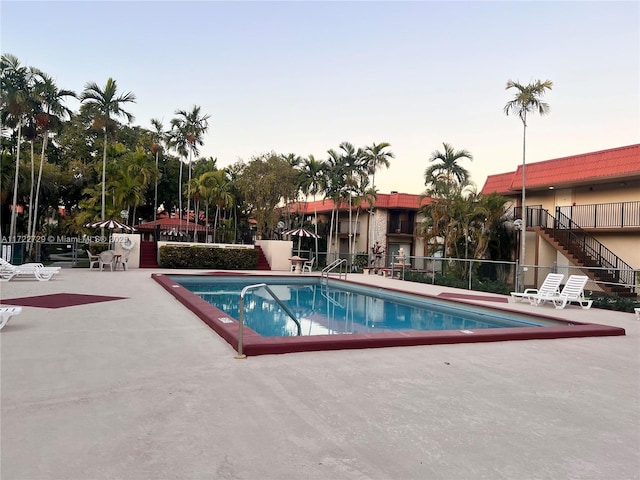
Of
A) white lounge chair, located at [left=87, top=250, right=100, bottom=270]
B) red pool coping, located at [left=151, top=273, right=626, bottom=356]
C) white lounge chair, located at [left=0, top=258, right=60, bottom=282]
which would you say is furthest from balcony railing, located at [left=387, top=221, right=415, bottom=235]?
red pool coping, located at [left=151, top=273, right=626, bottom=356]

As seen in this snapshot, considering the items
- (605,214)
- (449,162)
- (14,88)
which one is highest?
(14,88)

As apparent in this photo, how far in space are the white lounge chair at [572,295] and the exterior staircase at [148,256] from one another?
60.9 ft

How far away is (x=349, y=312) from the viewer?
476 inches

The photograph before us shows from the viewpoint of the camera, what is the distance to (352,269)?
24.5m

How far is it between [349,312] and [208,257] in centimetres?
1305

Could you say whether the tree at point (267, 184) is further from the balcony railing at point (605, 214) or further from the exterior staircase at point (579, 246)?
the balcony railing at point (605, 214)

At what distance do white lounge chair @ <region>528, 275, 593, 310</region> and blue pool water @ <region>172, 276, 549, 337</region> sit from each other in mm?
1868

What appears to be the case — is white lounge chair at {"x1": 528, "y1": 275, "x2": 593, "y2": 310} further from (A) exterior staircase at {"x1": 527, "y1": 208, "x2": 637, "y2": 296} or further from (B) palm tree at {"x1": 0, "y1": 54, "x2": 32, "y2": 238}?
(B) palm tree at {"x1": 0, "y1": 54, "x2": 32, "y2": 238}

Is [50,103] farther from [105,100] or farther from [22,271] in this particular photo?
[22,271]

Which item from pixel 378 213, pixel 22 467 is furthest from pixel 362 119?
pixel 22 467

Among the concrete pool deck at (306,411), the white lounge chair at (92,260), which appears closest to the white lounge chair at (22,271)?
the white lounge chair at (92,260)

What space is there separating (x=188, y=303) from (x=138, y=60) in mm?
13389

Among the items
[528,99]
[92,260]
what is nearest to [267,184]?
[92,260]

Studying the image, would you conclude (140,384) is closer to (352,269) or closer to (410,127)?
(352,269)
